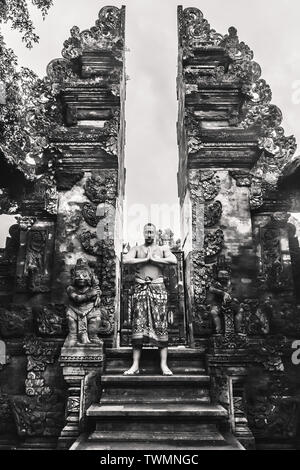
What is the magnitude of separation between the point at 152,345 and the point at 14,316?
2.70 m

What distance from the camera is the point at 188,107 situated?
9.11 metres

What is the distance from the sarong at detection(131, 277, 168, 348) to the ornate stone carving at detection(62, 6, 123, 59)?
5947 mm

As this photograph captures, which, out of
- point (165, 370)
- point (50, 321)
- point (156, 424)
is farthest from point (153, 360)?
point (50, 321)

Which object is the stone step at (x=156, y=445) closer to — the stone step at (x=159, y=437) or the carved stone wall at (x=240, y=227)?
the stone step at (x=159, y=437)

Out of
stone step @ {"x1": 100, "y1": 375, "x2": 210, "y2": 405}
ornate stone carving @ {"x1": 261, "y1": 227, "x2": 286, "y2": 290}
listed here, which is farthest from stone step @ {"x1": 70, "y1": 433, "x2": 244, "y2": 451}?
ornate stone carving @ {"x1": 261, "y1": 227, "x2": 286, "y2": 290}

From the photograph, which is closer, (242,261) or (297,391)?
(297,391)

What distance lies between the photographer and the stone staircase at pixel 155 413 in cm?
482

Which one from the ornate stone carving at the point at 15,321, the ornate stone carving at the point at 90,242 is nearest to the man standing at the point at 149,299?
the ornate stone carving at the point at 90,242

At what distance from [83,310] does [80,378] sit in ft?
3.46

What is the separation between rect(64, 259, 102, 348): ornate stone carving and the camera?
627 cm
